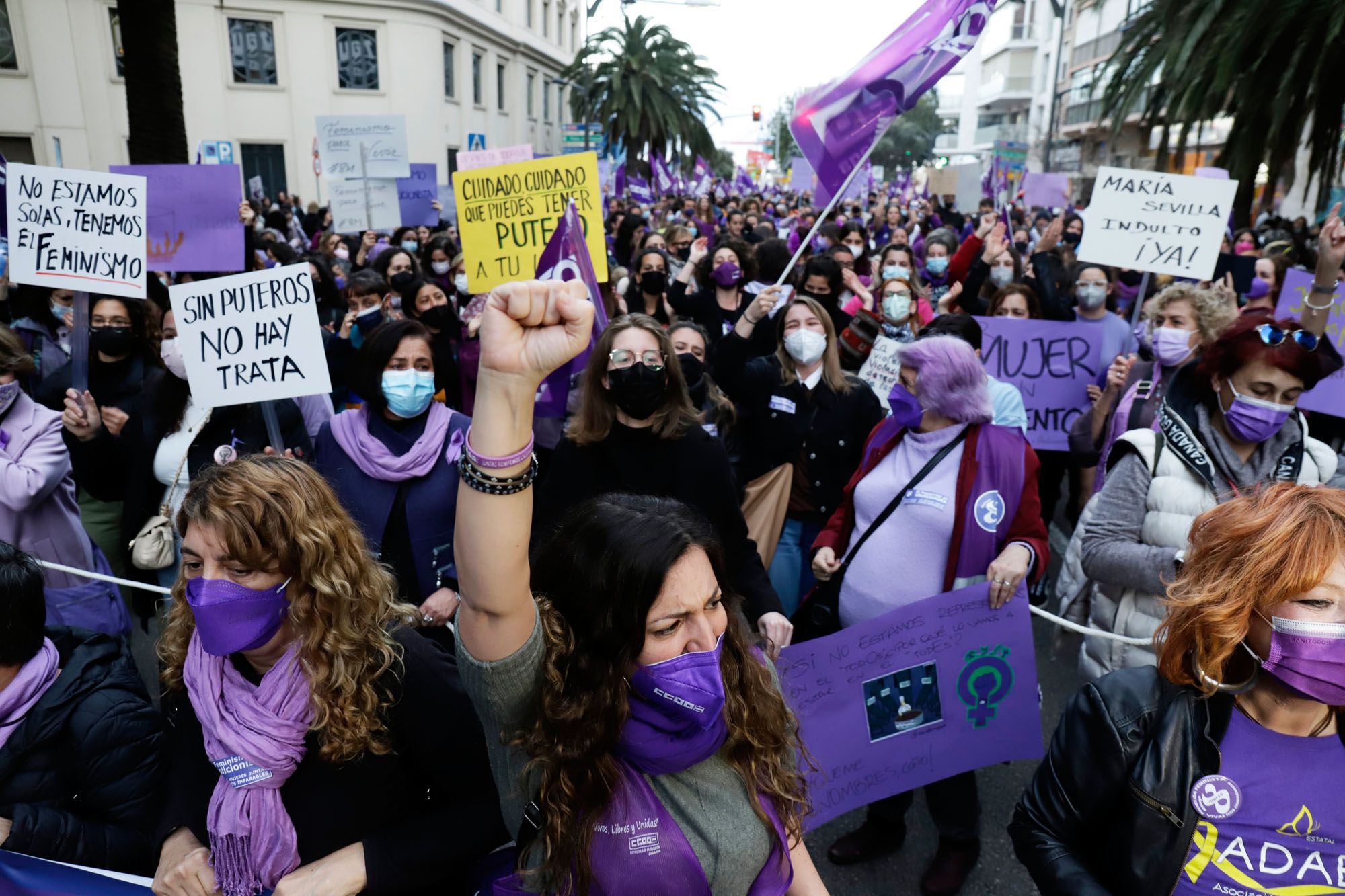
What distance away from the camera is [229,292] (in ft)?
10.4

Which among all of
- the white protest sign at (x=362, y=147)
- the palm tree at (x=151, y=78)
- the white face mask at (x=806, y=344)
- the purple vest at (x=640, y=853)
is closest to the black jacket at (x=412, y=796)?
the purple vest at (x=640, y=853)

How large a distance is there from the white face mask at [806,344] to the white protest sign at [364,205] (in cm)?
664

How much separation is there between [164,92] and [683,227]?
5.31 m

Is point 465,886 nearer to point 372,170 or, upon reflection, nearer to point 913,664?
point 913,664

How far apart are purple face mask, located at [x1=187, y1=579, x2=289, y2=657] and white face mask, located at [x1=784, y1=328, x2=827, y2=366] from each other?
2580 mm

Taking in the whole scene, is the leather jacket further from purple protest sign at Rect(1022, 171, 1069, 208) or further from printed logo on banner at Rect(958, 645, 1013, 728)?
purple protest sign at Rect(1022, 171, 1069, 208)

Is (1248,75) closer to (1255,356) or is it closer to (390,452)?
(1255,356)

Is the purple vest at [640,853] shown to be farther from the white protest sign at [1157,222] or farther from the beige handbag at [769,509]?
the white protest sign at [1157,222]

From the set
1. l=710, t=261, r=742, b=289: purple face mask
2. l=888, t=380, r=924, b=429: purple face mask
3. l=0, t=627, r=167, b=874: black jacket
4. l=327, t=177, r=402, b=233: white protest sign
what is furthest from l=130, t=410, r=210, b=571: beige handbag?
l=327, t=177, r=402, b=233: white protest sign

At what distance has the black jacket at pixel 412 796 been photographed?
69.5 inches

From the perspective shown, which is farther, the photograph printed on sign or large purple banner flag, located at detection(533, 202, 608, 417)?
large purple banner flag, located at detection(533, 202, 608, 417)

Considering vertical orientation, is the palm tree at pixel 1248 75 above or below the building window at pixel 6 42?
below

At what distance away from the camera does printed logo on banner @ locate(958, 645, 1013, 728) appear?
9.06ft

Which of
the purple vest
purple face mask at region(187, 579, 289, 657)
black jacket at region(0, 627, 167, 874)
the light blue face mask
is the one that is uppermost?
the light blue face mask
